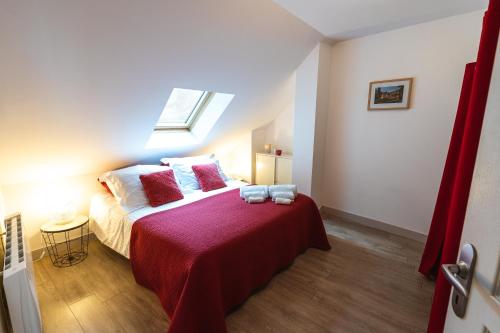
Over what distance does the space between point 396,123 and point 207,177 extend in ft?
7.55

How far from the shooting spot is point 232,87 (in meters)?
2.75

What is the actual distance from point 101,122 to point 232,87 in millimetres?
1377

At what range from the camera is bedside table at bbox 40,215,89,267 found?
2307 mm

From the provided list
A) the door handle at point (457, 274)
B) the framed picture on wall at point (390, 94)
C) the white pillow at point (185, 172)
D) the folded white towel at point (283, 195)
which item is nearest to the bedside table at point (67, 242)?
the white pillow at point (185, 172)

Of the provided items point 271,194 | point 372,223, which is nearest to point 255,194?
point 271,194

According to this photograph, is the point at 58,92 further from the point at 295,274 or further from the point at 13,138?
the point at 295,274

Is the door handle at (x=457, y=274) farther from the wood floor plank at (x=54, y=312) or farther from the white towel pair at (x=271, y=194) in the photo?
the wood floor plank at (x=54, y=312)

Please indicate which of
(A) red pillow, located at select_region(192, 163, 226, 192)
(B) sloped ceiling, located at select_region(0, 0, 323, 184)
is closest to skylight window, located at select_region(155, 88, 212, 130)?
(B) sloped ceiling, located at select_region(0, 0, 323, 184)

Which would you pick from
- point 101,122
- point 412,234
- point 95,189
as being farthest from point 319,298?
point 95,189

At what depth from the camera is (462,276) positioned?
24.4 inches

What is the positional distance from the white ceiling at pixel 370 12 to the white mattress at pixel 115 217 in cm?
207

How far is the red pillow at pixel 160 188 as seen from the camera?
2.48 meters

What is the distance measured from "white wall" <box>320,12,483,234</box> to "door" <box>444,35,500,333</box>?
2.37 metres

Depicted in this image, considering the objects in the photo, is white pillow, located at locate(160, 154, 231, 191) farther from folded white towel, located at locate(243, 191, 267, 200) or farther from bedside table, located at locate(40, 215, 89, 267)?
bedside table, located at locate(40, 215, 89, 267)
